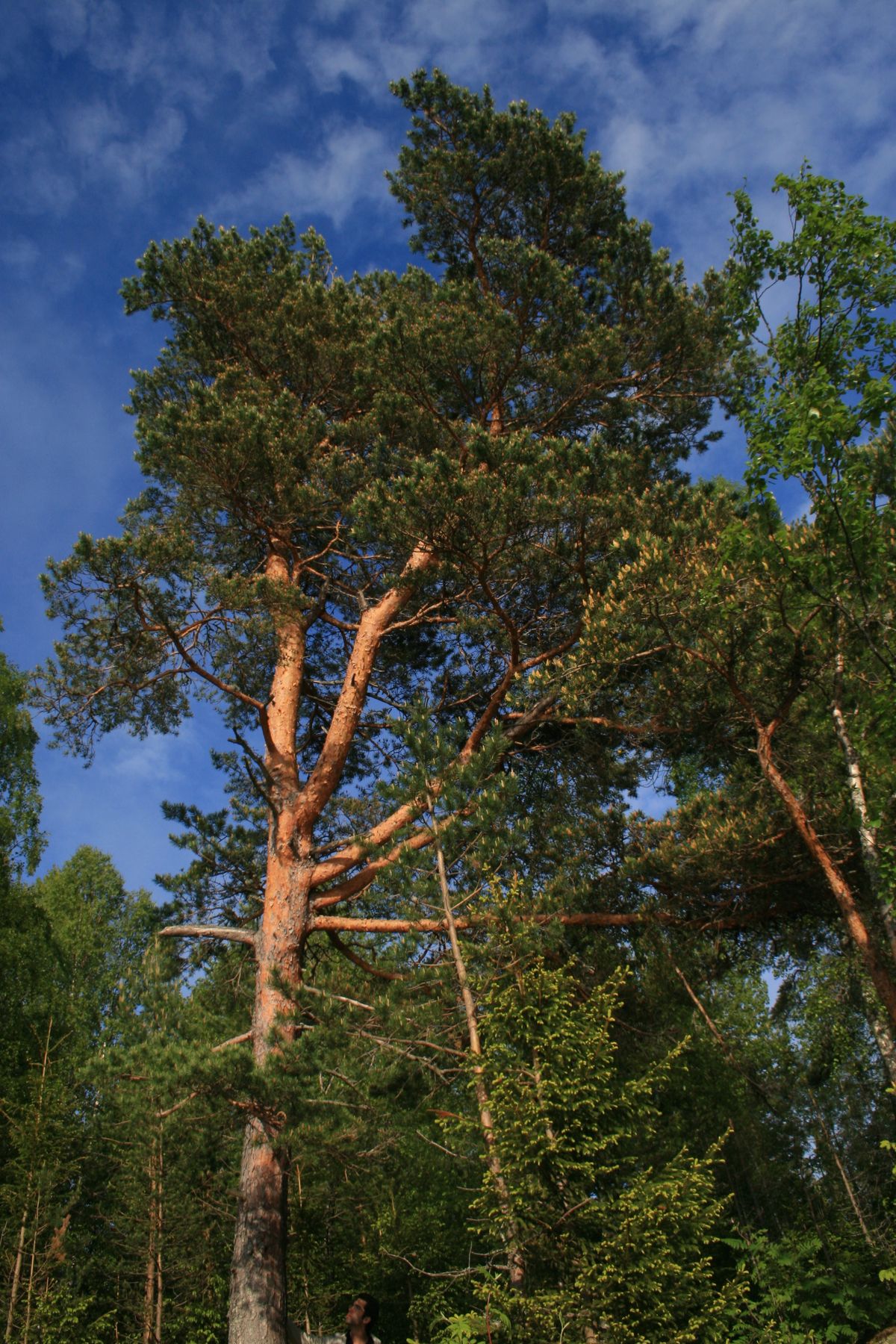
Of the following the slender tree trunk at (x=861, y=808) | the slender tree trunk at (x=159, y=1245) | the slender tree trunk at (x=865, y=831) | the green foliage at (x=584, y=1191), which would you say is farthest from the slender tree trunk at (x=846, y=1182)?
the slender tree trunk at (x=159, y=1245)

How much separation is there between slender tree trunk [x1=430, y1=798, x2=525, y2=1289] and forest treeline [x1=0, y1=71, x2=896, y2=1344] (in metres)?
0.07

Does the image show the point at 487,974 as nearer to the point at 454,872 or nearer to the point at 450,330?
the point at 454,872

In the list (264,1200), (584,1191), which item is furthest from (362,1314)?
(584,1191)

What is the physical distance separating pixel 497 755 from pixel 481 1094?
275 cm

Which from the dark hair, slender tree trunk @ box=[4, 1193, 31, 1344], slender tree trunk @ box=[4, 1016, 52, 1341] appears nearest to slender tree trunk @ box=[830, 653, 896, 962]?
the dark hair

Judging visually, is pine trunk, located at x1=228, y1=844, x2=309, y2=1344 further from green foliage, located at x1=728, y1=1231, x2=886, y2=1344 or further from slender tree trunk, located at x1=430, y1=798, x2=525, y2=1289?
green foliage, located at x1=728, y1=1231, x2=886, y2=1344

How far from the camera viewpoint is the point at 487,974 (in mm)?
6254

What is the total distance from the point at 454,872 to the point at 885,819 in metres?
3.78

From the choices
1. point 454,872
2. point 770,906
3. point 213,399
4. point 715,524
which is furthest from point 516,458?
point 770,906

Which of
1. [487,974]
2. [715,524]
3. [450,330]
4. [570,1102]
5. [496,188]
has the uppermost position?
A: [496,188]

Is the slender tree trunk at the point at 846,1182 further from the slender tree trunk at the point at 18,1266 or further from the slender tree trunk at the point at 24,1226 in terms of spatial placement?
the slender tree trunk at the point at 18,1266

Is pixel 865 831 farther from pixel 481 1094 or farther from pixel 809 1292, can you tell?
pixel 809 1292

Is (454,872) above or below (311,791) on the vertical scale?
below

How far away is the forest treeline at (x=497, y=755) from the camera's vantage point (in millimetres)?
6141
